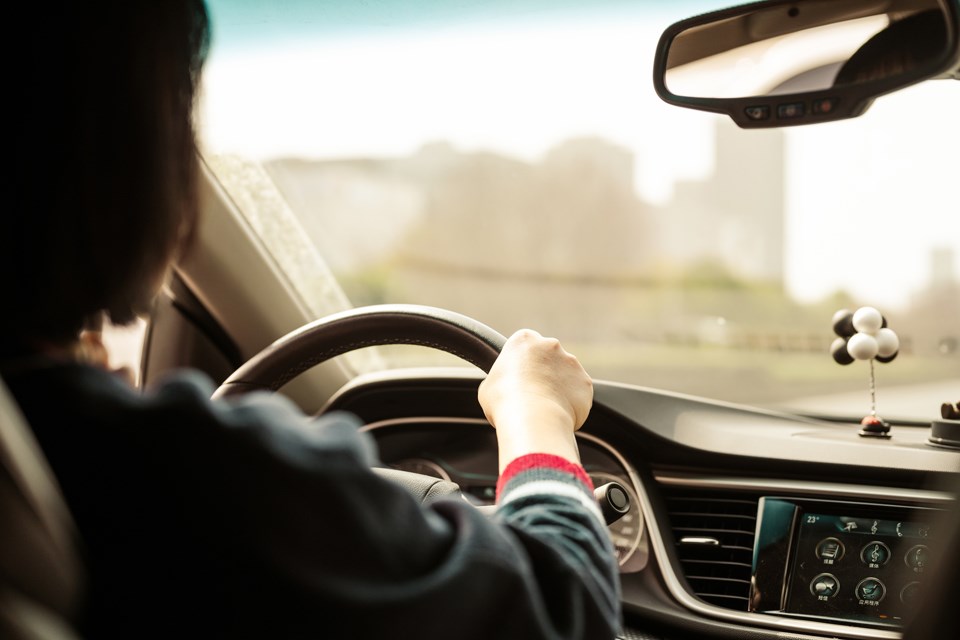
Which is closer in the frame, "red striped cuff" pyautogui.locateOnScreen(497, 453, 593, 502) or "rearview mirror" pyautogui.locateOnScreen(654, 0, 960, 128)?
"red striped cuff" pyautogui.locateOnScreen(497, 453, 593, 502)

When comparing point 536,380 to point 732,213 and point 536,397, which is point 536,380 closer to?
point 536,397

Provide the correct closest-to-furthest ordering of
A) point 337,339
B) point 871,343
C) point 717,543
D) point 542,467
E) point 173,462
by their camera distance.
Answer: point 173,462 → point 542,467 → point 337,339 → point 717,543 → point 871,343

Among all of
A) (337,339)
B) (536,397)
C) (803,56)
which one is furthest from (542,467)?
(803,56)

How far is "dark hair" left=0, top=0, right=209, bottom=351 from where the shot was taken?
82 cm

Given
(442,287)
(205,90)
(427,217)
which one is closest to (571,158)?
(427,217)

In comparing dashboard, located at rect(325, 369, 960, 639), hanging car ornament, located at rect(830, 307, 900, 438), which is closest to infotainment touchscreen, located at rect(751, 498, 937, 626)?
dashboard, located at rect(325, 369, 960, 639)

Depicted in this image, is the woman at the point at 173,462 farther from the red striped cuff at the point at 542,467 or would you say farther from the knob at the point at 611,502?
A: the knob at the point at 611,502

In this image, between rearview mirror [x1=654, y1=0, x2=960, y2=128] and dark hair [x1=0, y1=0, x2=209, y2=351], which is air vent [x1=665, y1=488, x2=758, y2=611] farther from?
dark hair [x1=0, y1=0, x2=209, y2=351]

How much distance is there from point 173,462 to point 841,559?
158cm

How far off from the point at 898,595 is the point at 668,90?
1.13 meters

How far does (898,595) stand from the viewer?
1.86m

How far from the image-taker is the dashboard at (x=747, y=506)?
188 cm

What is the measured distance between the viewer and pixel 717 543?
204cm

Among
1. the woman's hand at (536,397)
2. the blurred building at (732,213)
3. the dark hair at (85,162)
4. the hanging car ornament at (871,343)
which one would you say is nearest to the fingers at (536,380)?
the woman's hand at (536,397)
